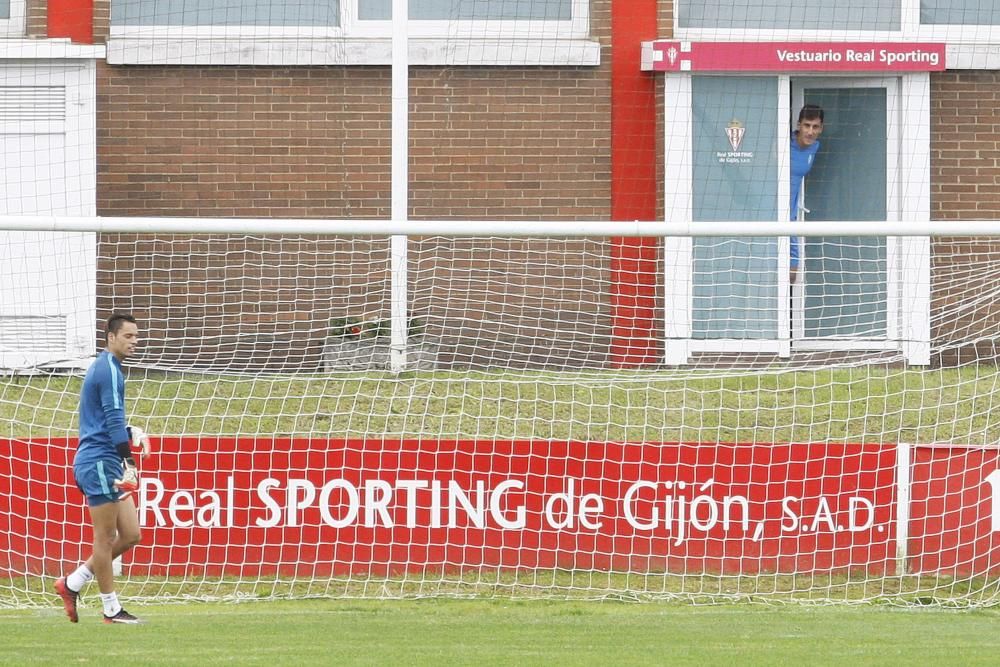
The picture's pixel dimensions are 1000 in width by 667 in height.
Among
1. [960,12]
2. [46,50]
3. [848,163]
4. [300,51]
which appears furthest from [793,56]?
[46,50]

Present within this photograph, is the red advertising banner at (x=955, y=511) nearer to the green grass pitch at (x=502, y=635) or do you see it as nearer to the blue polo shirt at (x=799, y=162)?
Result: the green grass pitch at (x=502, y=635)

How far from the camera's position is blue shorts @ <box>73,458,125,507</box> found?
8000 millimetres

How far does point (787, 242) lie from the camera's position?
12.5m

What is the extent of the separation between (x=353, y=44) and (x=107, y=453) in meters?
6.05

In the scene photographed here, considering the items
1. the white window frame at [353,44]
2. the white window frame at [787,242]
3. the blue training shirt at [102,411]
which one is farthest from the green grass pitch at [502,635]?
the white window frame at [353,44]

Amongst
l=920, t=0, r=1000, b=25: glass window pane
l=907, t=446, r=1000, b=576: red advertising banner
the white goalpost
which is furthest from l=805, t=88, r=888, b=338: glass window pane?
l=907, t=446, r=1000, b=576: red advertising banner

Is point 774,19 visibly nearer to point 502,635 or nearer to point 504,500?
point 504,500

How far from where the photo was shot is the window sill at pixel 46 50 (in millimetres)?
12930

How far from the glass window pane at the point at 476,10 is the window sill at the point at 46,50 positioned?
238cm

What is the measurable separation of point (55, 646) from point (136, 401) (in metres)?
3.22

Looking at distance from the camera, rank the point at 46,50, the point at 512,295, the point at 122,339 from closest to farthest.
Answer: the point at 122,339, the point at 512,295, the point at 46,50

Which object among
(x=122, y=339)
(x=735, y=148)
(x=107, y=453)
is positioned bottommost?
(x=107, y=453)

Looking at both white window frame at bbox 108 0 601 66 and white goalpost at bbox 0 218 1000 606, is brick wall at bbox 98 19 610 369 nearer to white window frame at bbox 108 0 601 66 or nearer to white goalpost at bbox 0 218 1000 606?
white window frame at bbox 108 0 601 66

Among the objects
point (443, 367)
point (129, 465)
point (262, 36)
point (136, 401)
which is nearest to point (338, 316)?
point (443, 367)
